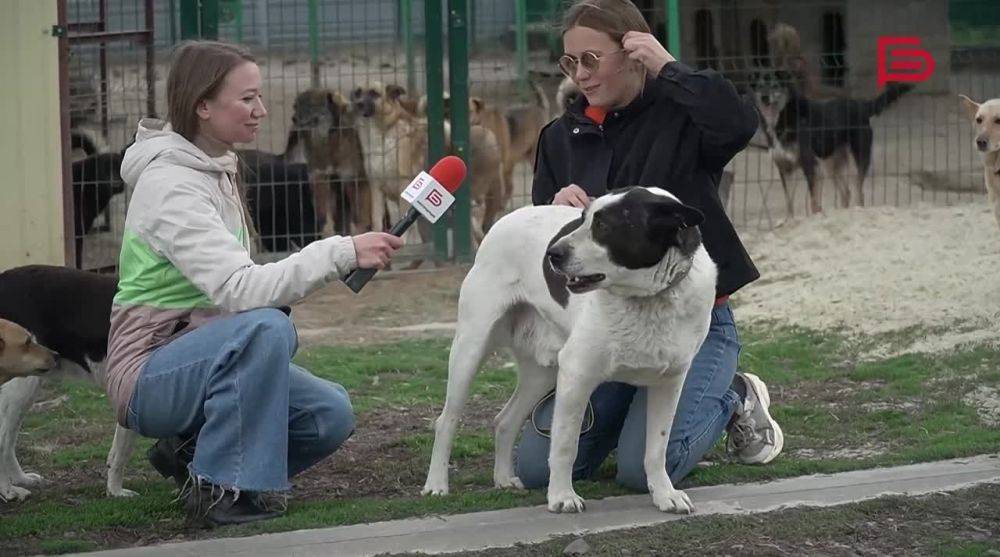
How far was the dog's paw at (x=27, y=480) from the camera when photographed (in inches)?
192

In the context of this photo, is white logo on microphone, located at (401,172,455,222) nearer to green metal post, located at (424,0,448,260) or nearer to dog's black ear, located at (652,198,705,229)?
dog's black ear, located at (652,198,705,229)

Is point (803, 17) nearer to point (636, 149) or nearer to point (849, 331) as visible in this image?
point (849, 331)

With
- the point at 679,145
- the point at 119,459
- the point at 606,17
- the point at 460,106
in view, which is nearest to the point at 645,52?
the point at 606,17

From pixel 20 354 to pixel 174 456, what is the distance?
24.6 inches

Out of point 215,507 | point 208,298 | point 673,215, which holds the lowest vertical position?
point 215,507

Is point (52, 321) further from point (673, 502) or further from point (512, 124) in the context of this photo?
point (512, 124)

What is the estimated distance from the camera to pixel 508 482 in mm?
4680

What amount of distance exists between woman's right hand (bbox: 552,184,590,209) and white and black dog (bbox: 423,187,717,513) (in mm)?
51

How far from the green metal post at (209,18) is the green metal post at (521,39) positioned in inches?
99.5

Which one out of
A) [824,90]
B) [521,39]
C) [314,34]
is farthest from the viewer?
[824,90]

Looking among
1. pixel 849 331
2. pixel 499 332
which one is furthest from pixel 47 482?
pixel 849 331

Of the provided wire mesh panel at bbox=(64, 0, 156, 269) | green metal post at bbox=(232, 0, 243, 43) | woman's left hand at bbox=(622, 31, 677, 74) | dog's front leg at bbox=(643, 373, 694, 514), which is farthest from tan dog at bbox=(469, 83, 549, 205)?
dog's front leg at bbox=(643, 373, 694, 514)

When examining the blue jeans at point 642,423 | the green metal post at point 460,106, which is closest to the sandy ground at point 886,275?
the green metal post at point 460,106

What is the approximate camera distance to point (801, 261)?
9359 millimetres
